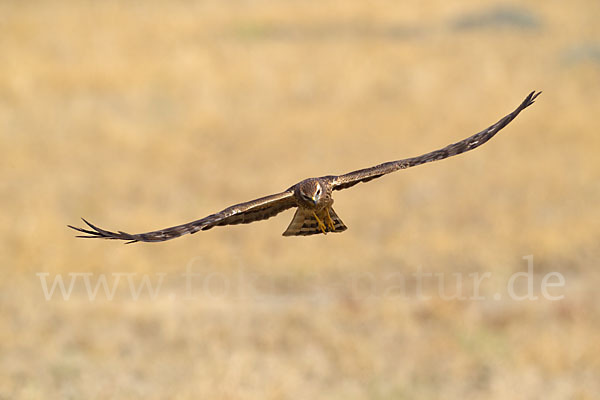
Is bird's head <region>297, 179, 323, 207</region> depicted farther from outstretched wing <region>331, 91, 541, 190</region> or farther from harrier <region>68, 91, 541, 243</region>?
outstretched wing <region>331, 91, 541, 190</region>

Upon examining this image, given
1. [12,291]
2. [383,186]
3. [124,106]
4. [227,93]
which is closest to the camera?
[12,291]

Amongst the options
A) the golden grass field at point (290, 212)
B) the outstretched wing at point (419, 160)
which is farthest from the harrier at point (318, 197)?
the golden grass field at point (290, 212)

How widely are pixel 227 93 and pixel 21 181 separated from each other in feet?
27.3

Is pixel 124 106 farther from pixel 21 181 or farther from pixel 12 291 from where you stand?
pixel 12 291

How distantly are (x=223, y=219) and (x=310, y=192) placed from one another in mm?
494

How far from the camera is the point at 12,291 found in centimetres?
1172

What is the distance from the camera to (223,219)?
3.84m

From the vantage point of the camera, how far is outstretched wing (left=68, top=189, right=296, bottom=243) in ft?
10.8

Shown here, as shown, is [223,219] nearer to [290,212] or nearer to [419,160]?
[419,160]

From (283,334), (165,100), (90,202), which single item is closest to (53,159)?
(90,202)

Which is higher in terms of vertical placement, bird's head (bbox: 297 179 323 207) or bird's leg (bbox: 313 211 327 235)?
bird's head (bbox: 297 179 323 207)

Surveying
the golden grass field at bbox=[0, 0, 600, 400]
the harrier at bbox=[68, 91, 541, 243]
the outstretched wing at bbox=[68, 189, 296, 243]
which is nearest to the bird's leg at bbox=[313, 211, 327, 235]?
the harrier at bbox=[68, 91, 541, 243]

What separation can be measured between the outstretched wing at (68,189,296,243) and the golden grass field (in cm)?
420

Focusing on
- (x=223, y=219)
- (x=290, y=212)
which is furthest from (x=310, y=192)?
(x=290, y=212)
